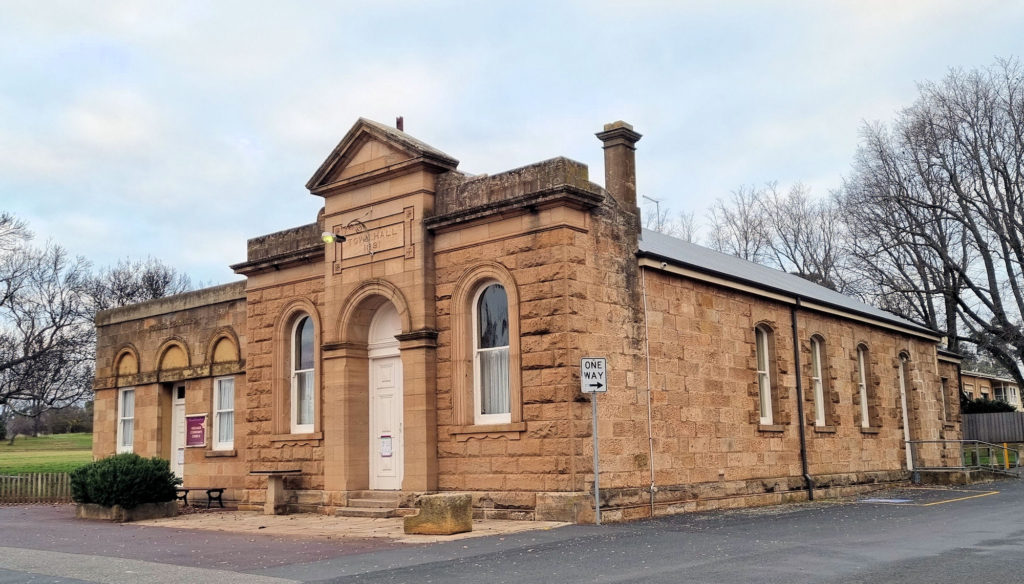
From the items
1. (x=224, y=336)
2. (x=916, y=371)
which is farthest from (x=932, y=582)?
(x=916, y=371)

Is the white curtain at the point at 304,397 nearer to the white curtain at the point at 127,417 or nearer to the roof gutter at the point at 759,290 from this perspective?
the roof gutter at the point at 759,290

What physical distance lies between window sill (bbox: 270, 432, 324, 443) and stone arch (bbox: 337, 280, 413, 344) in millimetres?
2069

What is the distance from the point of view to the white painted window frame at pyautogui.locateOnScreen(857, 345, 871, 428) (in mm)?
23844

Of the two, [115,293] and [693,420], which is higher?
[115,293]

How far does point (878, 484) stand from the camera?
76.5 feet

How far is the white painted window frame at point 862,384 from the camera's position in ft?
78.2

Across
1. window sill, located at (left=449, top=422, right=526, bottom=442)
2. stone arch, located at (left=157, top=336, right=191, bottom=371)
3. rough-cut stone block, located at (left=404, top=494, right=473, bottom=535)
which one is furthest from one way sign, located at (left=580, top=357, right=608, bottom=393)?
stone arch, located at (left=157, top=336, right=191, bottom=371)

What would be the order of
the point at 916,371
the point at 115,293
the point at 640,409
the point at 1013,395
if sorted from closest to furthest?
the point at 640,409 < the point at 916,371 < the point at 115,293 < the point at 1013,395

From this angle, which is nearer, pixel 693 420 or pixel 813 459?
pixel 693 420

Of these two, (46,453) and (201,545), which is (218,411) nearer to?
(201,545)

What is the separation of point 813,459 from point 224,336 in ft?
46.0

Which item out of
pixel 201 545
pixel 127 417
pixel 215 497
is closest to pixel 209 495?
pixel 215 497

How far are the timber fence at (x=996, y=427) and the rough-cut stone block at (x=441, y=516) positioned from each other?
32709 millimetres

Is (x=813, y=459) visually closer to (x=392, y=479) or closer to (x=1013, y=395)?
(x=392, y=479)
